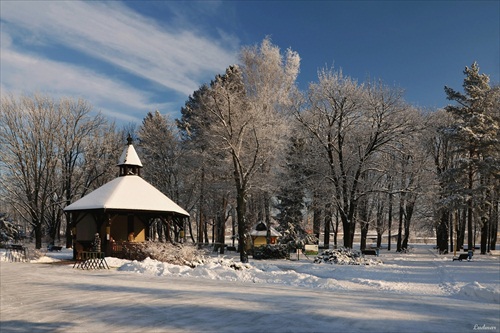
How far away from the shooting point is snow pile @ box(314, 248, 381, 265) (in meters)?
27.2

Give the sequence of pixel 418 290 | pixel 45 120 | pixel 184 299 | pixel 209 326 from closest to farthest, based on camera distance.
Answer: pixel 209 326 < pixel 184 299 < pixel 418 290 < pixel 45 120

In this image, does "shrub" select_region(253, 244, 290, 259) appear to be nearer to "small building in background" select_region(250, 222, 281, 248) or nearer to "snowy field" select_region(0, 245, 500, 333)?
"small building in background" select_region(250, 222, 281, 248)

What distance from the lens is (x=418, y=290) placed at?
16.5 m

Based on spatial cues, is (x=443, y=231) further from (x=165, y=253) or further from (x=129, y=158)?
(x=129, y=158)

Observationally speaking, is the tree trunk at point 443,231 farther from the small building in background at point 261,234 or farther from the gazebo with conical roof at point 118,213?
the gazebo with conical roof at point 118,213

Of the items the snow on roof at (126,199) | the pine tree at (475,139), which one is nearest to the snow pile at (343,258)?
the snow on roof at (126,199)

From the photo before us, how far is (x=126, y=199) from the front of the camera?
26766 millimetres

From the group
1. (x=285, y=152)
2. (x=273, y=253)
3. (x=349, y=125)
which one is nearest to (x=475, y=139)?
(x=349, y=125)

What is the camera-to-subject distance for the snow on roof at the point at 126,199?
25969mm

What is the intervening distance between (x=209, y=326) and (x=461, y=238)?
152 feet

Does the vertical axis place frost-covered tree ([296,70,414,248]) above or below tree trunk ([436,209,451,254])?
above

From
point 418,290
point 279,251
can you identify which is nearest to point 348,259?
→ point 279,251

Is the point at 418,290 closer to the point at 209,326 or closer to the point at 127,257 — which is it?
the point at 209,326

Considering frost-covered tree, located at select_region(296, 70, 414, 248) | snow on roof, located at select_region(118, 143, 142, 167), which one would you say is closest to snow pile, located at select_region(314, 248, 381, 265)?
frost-covered tree, located at select_region(296, 70, 414, 248)
